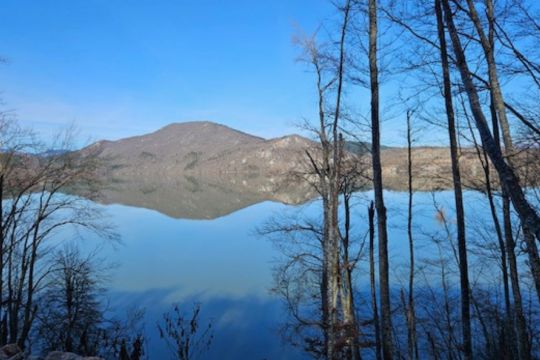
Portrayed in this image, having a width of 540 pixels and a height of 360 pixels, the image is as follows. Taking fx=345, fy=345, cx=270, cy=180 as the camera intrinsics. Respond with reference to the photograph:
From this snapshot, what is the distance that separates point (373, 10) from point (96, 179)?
1189 cm

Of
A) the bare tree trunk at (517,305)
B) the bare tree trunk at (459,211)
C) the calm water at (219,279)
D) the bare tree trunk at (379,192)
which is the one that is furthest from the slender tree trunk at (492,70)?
the calm water at (219,279)

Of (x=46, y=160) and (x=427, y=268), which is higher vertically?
(x=46, y=160)

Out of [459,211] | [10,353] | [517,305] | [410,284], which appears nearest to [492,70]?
[459,211]

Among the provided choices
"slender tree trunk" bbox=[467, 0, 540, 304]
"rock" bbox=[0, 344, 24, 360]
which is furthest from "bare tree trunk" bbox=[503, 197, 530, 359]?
"rock" bbox=[0, 344, 24, 360]

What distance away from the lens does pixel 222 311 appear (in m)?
20.7

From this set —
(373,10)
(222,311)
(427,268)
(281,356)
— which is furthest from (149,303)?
(373,10)

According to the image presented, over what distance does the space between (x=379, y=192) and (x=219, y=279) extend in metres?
21.8

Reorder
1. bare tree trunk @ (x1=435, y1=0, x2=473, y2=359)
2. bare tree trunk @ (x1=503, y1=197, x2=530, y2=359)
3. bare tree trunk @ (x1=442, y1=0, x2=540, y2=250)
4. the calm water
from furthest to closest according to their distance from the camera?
the calm water < bare tree trunk @ (x1=503, y1=197, x2=530, y2=359) < bare tree trunk @ (x1=435, y1=0, x2=473, y2=359) < bare tree trunk @ (x1=442, y1=0, x2=540, y2=250)

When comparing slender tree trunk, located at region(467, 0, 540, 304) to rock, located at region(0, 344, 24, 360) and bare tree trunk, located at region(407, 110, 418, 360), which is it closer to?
bare tree trunk, located at region(407, 110, 418, 360)

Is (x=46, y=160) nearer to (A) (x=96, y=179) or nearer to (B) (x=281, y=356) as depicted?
(A) (x=96, y=179)

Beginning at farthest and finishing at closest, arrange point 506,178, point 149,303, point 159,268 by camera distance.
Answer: point 159,268 < point 149,303 < point 506,178

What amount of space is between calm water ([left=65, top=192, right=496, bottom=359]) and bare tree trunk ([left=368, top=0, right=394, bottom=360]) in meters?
4.41

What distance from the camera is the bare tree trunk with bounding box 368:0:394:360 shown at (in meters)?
6.81

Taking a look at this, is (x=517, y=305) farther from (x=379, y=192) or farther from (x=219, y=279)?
(x=219, y=279)
